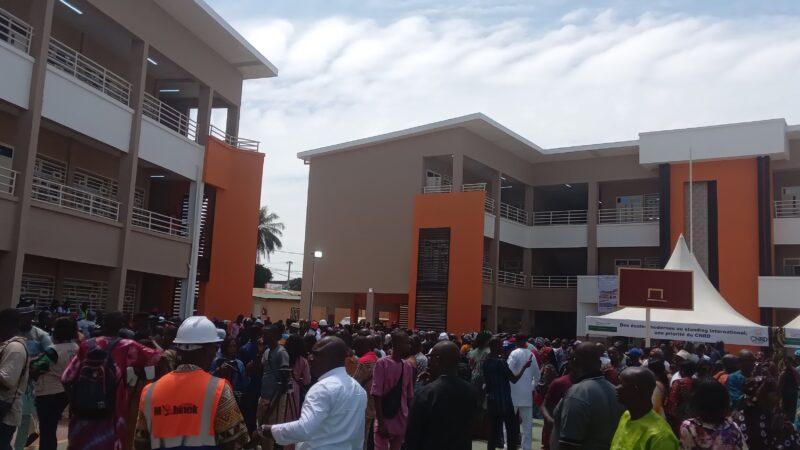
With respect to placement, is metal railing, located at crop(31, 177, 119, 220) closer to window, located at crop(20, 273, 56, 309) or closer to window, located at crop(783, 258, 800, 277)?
window, located at crop(20, 273, 56, 309)

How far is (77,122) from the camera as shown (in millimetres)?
16719

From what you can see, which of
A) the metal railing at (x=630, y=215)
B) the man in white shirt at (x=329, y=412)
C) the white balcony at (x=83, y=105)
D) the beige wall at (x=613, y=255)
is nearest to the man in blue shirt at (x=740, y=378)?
the man in white shirt at (x=329, y=412)

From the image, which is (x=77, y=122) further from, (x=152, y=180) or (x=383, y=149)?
(x=383, y=149)

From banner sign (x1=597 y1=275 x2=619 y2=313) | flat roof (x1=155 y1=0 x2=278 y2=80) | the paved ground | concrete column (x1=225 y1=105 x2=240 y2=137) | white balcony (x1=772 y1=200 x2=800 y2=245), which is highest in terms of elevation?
flat roof (x1=155 y1=0 x2=278 y2=80)

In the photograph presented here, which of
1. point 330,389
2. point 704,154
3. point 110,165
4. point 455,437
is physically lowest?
point 455,437

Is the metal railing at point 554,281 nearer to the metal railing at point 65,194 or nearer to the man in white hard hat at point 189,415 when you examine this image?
A: the metal railing at point 65,194

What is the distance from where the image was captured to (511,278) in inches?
1259

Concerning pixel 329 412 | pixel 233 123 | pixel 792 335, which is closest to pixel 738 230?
pixel 792 335

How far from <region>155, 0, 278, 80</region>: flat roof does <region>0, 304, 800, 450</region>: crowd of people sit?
509 inches

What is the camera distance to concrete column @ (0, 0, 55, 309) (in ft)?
48.3

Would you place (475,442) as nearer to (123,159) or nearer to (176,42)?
(123,159)

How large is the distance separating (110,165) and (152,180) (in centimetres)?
232

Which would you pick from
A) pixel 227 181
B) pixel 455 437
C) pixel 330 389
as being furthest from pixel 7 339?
A: pixel 227 181

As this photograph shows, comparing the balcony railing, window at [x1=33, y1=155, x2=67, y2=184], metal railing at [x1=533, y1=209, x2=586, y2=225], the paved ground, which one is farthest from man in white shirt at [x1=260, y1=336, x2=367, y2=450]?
metal railing at [x1=533, y1=209, x2=586, y2=225]
